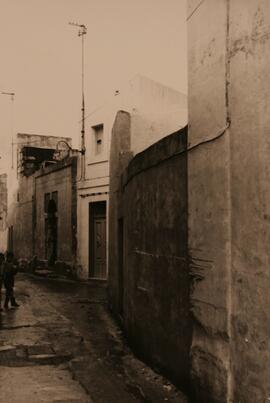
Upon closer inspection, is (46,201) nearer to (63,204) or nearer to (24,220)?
(63,204)

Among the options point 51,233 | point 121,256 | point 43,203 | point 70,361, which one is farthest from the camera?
point 43,203

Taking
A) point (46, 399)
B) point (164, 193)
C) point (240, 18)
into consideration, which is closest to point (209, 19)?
point (240, 18)

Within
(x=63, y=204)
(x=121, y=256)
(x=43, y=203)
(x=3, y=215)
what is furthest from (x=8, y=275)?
(x=3, y=215)

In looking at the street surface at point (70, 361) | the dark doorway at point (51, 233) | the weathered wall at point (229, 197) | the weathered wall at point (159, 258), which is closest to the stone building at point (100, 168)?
the dark doorway at point (51, 233)

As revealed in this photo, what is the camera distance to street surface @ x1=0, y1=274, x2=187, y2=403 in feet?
21.2

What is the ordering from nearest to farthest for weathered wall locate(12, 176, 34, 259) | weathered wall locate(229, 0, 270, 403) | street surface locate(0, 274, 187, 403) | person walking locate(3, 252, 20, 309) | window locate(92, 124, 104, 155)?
1. weathered wall locate(229, 0, 270, 403)
2. street surface locate(0, 274, 187, 403)
3. person walking locate(3, 252, 20, 309)
4. window locate(92, 124, 104, 155)
5. weathered wall locate(12, 176, 34, 259)

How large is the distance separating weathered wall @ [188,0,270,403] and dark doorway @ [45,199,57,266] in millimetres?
19780

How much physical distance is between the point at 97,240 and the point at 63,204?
312 cm

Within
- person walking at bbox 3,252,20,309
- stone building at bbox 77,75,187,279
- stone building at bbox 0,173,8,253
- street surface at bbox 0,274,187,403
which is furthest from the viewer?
stone building at bbox 0,173,8,253

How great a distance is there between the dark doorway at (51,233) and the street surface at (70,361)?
10689 millimetres

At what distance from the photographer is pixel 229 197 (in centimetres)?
485

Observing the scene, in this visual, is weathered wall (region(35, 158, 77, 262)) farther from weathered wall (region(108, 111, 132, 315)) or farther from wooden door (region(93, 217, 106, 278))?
weathered wall (region(108, 111, 132, 315))

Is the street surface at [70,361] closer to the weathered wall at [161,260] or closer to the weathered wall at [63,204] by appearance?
the weathered wall at [161,260]

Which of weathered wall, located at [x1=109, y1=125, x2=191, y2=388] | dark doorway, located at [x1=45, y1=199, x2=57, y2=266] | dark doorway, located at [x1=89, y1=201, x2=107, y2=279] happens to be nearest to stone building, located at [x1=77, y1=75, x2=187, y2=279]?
dark doorway, located at [x1=89, y1=201, x2=107, y2=279]
